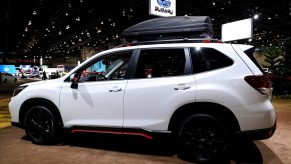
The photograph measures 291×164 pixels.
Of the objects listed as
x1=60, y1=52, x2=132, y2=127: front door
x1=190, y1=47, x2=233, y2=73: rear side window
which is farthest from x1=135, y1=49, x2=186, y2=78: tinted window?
x1=60, y1=52, x2=132, y2=127: front door

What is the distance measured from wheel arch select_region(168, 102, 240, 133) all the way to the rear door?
86 mm

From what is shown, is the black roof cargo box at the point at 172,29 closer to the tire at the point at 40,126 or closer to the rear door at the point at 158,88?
the rear door at the point at 158,88

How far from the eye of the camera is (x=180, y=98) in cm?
426

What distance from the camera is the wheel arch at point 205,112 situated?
4082 mm

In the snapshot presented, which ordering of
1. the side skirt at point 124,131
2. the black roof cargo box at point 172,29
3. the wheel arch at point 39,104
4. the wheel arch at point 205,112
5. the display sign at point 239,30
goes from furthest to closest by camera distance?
the display sign at point 239,30 < the wheel arch at point 39,104 < the black roof cargo box at point 172,29 < the side skirt at point 124,131 < the wheel arch at point 205,112

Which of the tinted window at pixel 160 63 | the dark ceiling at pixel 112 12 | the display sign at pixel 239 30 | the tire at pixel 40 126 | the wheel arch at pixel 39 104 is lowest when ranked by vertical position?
the tire at pixel 40 126

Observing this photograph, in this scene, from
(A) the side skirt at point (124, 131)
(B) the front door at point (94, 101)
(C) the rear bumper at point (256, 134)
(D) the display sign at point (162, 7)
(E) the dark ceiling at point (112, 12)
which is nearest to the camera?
(C) the rear bumper at point (256, 134)

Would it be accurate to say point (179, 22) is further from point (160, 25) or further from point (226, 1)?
point (226, 1)

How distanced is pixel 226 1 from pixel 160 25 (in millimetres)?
20495

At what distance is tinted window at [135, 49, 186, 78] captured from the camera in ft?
14.8

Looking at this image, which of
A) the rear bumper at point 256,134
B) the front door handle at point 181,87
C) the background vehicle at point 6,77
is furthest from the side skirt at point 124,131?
the background vehicle at point 6,77

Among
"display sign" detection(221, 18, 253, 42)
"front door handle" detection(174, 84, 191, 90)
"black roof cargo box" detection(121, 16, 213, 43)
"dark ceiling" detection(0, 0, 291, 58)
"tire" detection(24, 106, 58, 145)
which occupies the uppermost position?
"dark ceiling" detection(0, 0, 291, 58)

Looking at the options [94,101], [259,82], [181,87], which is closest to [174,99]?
[181,87]

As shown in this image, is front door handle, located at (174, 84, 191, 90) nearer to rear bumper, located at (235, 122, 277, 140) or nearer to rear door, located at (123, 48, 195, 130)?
rear door, located at (123, 48, 195, 130)
